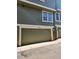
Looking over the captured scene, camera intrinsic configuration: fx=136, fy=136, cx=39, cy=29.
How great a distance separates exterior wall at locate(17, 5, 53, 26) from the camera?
841 centimetres

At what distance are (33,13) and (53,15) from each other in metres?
3.65

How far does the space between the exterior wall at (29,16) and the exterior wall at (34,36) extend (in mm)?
600

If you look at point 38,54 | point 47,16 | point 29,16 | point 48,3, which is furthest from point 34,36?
point 38,54

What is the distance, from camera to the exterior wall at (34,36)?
8883mm

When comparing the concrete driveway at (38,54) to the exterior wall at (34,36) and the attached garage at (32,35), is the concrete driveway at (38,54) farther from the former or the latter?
the exterior wall at (34,36)

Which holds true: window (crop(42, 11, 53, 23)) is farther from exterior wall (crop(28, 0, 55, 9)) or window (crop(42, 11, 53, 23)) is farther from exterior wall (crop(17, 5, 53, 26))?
exterior wall (crop(28, 0, 55, 9))

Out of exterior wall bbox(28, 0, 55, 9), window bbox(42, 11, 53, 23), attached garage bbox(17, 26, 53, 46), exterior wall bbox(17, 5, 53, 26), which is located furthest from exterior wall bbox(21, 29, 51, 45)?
exterior wall bbox(28, 0, 55, 9)

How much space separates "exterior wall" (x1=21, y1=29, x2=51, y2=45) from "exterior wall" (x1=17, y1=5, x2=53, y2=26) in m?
0.60

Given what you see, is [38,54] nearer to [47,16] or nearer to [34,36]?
[34,36]

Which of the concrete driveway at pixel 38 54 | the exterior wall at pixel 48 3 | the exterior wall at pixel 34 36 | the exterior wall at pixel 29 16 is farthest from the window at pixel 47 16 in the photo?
the concrete driveway at pixel 38 54
